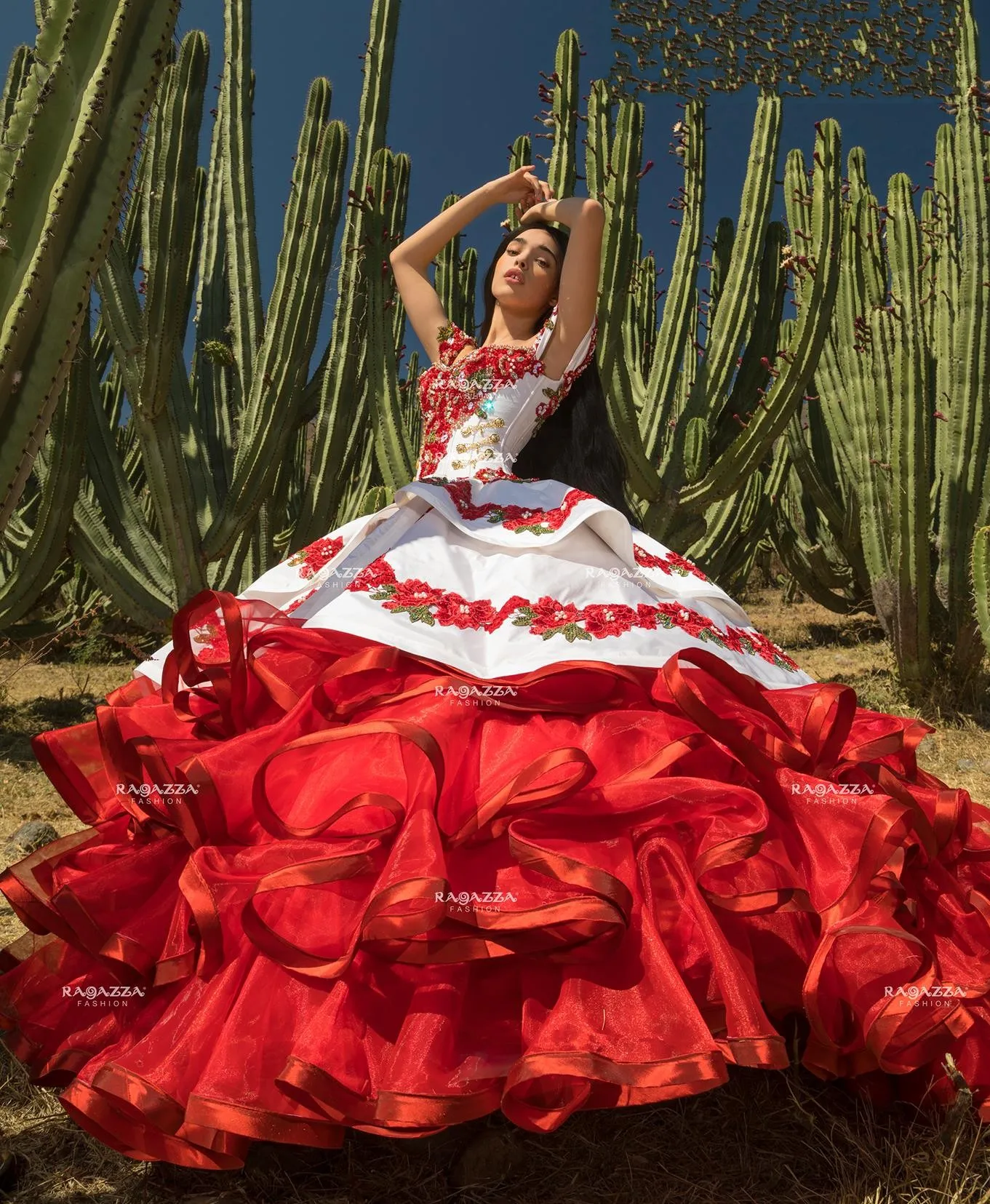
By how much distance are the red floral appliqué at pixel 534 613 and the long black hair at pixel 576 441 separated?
2.76ft

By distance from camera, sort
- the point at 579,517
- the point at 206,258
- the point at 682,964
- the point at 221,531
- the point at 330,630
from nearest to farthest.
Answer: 1. the point at 682,964
2. the point at 330,630
3. the point at 579,517
4. the point at 221,531
5. the point at 206,258

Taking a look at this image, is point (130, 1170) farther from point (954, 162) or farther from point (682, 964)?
point (954, 162)

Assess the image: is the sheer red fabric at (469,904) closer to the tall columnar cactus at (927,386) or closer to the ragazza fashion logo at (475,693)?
the ragazza fashion logo at (475,693)

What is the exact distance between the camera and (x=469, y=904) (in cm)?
131

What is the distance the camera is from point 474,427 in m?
2.58

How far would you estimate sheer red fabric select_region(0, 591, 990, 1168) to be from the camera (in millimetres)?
1229

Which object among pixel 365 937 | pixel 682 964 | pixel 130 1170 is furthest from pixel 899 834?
pixel 130 1170

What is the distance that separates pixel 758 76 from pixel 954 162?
1.36m

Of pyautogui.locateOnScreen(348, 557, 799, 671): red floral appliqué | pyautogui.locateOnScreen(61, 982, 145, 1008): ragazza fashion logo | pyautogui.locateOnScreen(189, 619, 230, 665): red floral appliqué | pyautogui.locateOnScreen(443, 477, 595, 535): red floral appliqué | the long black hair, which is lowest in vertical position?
pyautogui.locateOnScreen(61, 982, 145, 1008): ragazza fashion logo

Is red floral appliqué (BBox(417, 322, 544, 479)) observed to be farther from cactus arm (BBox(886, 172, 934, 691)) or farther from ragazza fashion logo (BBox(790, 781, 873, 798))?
cactus arm (BBox(886, 172, 934, 691))

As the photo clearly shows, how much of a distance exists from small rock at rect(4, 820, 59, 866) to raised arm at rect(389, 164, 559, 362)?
2056 mm

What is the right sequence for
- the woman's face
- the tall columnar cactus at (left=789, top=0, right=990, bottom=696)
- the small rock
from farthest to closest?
the tall columnar cactus at (left=789, top=0, right=990, bottom=696)
the small rock
the woman's face

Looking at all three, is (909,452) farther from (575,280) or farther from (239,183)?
(239,183)

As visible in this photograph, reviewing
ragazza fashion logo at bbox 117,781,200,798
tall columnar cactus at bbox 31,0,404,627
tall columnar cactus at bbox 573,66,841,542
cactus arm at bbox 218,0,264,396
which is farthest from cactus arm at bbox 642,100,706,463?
ragazza fashion logo at bbox 117,781,200,798
